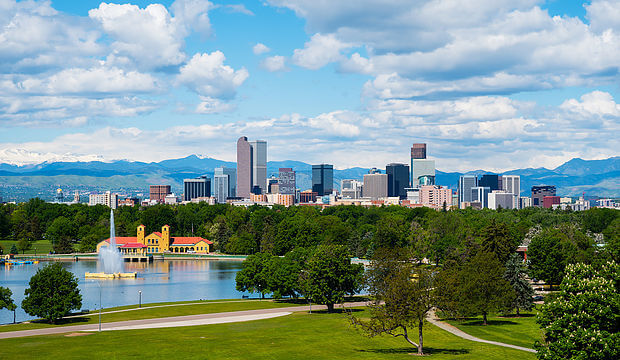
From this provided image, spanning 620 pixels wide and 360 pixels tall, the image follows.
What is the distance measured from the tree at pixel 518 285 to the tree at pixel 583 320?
105ft

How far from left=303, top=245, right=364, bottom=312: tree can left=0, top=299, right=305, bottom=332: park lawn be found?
654 cm

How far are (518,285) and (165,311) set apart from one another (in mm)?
36327

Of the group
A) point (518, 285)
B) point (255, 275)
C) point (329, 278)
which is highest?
point (329, 278)

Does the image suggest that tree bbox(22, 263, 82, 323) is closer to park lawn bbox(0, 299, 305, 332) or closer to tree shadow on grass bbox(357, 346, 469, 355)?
park lawn bbox(0, 299, 305, 332)

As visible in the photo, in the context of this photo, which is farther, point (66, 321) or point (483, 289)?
point (66, 321)

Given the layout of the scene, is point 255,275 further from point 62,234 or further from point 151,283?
point 62,234

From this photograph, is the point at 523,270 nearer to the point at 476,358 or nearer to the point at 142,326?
the point at 476,358

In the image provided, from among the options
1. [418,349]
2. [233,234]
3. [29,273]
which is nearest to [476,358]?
[418,349]

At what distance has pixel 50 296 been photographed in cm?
6669

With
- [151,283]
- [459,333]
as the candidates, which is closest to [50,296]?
[459,333]

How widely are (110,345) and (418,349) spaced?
71.2ft

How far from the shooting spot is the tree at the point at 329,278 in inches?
2864

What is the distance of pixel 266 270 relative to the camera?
277ft

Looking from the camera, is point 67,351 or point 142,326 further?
point 142,326
